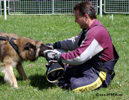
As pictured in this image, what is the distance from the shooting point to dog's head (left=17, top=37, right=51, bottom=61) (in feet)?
17.1

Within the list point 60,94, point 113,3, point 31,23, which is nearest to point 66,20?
point 31,23

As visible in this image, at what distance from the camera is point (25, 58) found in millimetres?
5355

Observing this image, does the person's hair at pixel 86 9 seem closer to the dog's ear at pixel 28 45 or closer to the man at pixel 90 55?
the man at pixel 90 55

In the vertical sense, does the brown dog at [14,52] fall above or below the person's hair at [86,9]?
below

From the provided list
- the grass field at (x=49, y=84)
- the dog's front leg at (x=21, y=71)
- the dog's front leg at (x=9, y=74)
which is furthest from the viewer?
the dog's front leg at (x=21, y=71)

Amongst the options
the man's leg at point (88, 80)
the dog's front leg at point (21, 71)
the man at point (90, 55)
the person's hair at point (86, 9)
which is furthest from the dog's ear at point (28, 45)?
the person's hair at point (86, 9)

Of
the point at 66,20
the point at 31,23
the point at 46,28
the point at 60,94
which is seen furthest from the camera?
the point at 66,20

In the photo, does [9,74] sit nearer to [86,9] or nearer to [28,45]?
[28,45]

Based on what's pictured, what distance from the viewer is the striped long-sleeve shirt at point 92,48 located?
14.9 feet

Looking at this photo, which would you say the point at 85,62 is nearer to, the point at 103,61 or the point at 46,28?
the point at 103,61

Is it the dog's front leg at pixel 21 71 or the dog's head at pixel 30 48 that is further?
the dog's front leg at pixel 21 71

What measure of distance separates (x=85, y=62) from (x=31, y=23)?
7.01 meters

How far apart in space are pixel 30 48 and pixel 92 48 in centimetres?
136

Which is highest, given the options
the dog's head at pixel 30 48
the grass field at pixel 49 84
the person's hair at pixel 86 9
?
the person's hair at pixel 86 9
